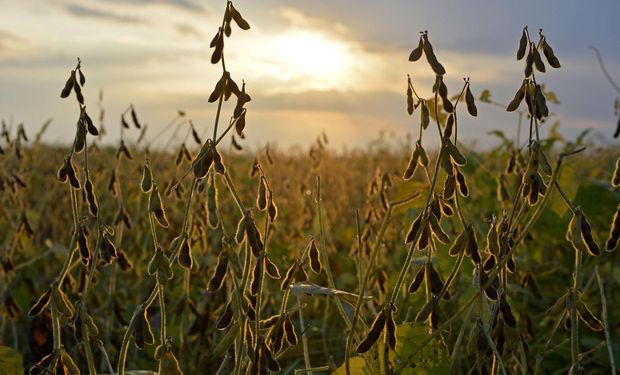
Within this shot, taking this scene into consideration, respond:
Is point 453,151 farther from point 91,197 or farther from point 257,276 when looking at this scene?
point 91,197

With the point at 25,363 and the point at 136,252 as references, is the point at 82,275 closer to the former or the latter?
the point at 25,363

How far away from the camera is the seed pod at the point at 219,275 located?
1.66m

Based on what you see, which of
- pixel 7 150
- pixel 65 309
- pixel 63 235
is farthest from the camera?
pixel 63 235

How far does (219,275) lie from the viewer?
1.69m

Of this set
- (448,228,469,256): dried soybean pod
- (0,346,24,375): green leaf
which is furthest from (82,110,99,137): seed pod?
(448,228,469,256): dried soybean pod

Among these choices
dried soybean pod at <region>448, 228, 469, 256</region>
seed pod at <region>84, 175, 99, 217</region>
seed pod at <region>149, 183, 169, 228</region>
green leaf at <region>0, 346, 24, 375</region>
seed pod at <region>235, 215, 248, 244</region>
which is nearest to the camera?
seed pod at <region>235, 215, 248, 244</region>

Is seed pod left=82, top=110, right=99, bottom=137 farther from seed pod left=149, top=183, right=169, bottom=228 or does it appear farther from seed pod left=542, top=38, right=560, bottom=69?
seed pod left=542, top=38, right=560, bottom=69

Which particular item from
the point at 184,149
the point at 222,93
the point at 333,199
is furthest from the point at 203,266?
the point at 333,199

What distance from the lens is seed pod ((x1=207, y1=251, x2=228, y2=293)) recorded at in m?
1.66

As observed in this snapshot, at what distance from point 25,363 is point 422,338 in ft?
7.66

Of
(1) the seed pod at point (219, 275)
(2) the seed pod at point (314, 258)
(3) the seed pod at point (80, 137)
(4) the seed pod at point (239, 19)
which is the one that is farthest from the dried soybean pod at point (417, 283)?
(3) the seed pod at point (80, 137)

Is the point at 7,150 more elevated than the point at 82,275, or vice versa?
the point at 7,150

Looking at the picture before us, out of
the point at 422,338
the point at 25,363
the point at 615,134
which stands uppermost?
the point at 615,134

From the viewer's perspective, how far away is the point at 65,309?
187 centimetres
